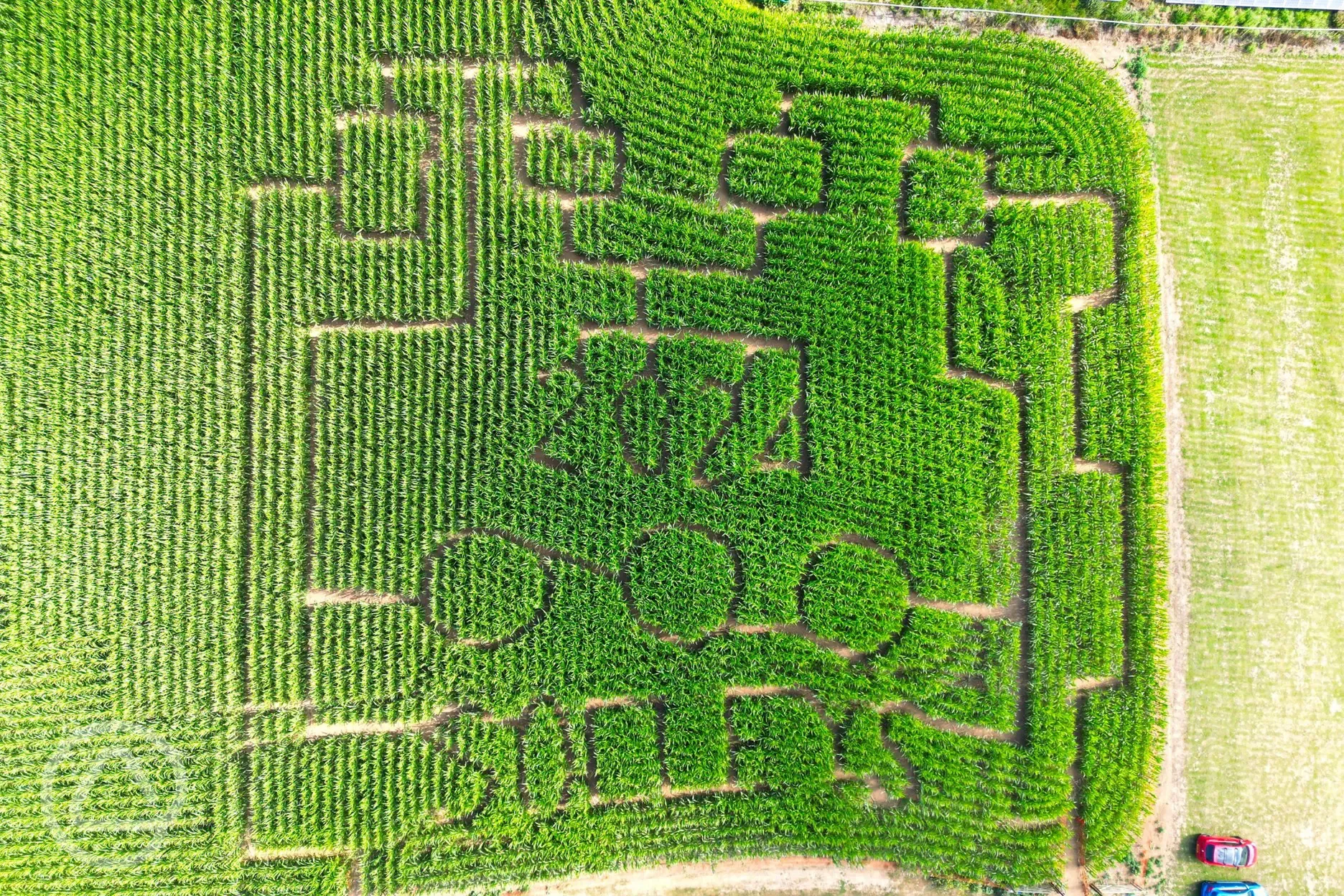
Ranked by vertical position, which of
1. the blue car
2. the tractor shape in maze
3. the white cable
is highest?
the white cable

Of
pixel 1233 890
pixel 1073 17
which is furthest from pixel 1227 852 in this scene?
pixel 1073 17

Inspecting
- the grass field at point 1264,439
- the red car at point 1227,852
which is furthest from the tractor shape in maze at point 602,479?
the red car at point 1227,852

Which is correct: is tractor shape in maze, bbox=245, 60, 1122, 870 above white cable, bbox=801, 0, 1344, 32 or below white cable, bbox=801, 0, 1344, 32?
below

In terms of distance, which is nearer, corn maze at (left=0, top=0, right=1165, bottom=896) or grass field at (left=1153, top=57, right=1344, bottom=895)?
corn maze at (left=0, top=0, right=1165, bottom=896)

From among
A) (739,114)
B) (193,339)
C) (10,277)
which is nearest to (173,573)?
(193,339)

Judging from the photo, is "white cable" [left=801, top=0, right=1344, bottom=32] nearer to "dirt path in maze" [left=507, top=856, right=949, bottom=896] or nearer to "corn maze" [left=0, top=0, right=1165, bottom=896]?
"corn maze" [left=0, top=0, right=1165, bottom=896]

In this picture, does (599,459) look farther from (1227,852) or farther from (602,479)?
(1227,852)

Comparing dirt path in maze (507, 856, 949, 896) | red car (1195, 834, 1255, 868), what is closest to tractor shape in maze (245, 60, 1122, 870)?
dirt path in maze (507, 856, 949, 896)
